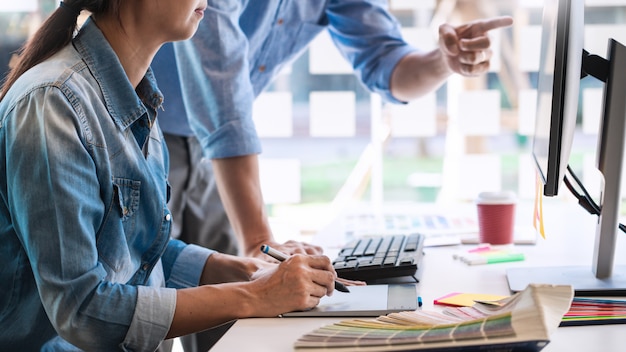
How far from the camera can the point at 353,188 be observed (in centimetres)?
435

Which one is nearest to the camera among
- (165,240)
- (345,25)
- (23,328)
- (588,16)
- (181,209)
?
(23,328)

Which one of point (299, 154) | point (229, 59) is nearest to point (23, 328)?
point (229, 59)

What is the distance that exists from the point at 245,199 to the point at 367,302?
1.89ft

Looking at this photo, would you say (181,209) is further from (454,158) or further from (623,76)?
(454,158)

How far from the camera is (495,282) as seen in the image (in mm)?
1286

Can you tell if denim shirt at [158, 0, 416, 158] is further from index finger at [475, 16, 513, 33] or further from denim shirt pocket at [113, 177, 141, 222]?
Answer: denim shirt pocket at [113, 177, 141, 222]

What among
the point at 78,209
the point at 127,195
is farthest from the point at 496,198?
the point at 78,209

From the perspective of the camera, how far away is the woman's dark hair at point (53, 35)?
46.9 inches

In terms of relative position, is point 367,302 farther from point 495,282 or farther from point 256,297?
point 495,282

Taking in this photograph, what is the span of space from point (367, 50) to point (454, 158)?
2.12m

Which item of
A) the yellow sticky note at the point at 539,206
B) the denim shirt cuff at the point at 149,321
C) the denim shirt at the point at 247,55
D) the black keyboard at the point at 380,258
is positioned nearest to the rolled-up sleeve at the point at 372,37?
the denim shirt at the point at 247,55

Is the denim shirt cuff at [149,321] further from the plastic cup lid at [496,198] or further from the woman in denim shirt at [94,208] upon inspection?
the plastic cup lid at [496,198]

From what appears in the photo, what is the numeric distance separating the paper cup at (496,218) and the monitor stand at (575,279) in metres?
0.30

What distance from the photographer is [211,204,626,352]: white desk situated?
3.07 feet
